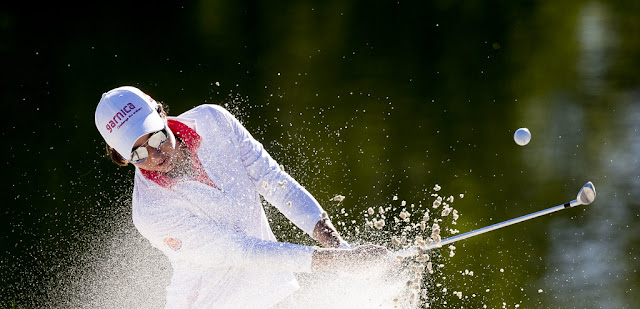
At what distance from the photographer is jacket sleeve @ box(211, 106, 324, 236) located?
2648mm

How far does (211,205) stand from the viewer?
2.53m

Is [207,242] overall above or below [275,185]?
below

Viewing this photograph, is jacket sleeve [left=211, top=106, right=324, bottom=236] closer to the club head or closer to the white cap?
the white cap

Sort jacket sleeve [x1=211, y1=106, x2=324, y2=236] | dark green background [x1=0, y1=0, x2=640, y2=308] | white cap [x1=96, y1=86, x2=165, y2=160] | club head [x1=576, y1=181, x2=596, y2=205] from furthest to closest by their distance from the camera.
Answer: dark green background [x1=0, y1=0, x2=640, y2=308] < jacket sleeve [x1=211, y1=106, x2=324, y2=236] < club head [x1=576, y1=181, x2=596, y2=205] < white cap [x1=96, y1=86, x2=165, y2=160]

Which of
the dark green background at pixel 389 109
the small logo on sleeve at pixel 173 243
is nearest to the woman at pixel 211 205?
the small logo on sleeve at pixel 173 243

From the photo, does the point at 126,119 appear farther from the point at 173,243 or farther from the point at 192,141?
the point at 173,243

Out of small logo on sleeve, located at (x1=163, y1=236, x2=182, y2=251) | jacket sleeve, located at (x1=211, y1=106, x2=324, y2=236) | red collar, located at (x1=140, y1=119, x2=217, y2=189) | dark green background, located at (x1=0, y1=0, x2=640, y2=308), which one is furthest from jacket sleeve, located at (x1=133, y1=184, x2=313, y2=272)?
dark green background, located at (x1=0, y1=0, x2=640, y2=308)

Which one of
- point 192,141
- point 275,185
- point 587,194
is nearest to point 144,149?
point 192,141

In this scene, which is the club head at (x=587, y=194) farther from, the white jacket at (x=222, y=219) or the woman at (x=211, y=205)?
the white jacket at (x=222, y=219)

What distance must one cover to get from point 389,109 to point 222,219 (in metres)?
2.29

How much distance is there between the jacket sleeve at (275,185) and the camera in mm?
2648

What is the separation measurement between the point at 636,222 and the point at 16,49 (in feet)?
12.0

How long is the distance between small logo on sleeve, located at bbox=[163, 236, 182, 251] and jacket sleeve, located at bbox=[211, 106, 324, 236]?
350mm

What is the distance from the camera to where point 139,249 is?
3703 millimetres
